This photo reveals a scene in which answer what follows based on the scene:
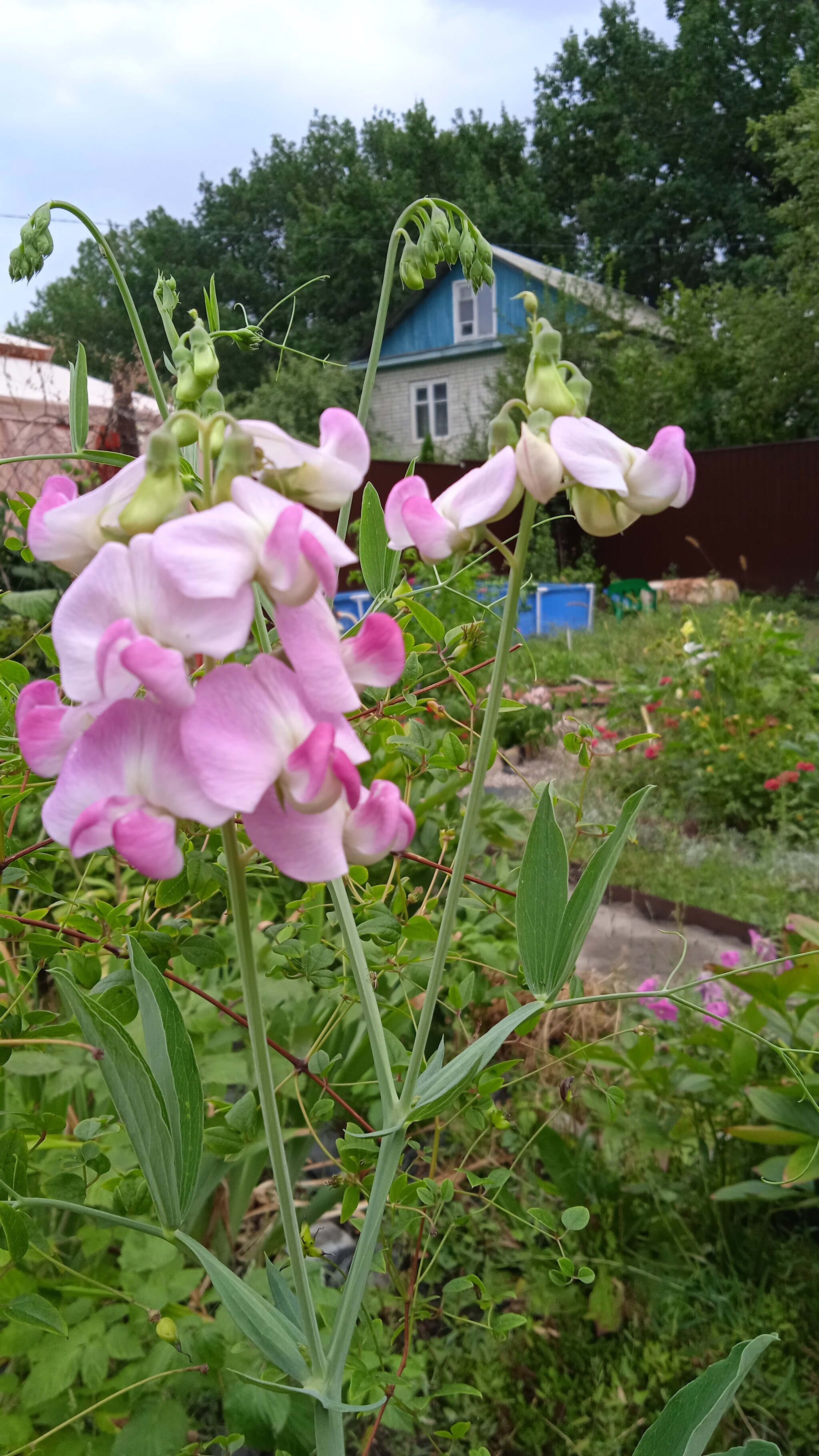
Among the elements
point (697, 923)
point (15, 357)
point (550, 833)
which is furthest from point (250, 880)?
point (15, 357)

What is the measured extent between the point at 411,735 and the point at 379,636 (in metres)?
0.49

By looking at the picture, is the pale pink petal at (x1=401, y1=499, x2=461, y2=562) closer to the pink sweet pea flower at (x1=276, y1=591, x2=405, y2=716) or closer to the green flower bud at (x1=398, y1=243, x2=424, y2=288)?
the pink sweet pea flower at (x1=276, y1=591, x2=405, y2=716)

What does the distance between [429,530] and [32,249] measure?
0.55 m

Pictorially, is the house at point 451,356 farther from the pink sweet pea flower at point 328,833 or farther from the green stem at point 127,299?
the pink sweet pea flower at point 328,833

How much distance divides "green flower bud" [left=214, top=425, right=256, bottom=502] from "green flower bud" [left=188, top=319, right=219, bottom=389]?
164 millimetres

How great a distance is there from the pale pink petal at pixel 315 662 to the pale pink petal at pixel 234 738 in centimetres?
2

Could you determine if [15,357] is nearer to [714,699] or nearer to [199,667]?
[714,699]

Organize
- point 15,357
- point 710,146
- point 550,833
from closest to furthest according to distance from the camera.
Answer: point 550,833, point 15,357, point 710,146

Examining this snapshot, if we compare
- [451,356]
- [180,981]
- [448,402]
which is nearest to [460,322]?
[451,356]

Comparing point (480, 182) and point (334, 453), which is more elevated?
point (480, 182)

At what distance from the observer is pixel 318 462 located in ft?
1.56

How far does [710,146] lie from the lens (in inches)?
1100

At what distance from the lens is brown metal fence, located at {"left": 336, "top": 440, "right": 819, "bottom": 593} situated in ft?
41.4

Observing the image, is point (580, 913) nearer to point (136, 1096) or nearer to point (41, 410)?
point (136, 1096)
